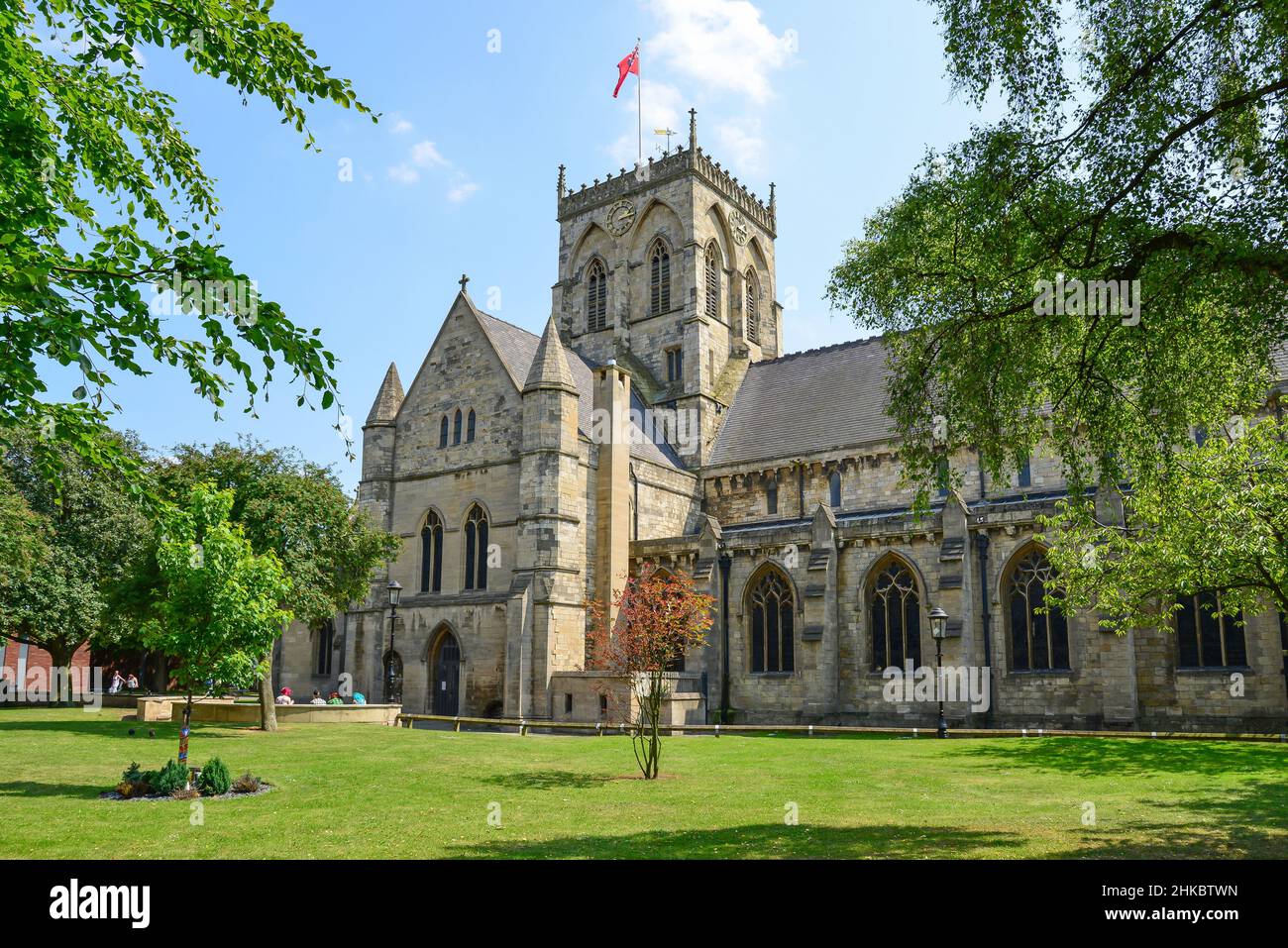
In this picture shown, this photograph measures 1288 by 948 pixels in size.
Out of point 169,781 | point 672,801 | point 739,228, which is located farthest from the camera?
point 739,228

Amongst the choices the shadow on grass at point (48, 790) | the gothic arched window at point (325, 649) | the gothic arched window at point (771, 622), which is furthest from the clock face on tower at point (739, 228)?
the shadow on grass at point (48, 790)

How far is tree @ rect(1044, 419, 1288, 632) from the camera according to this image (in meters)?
17.4

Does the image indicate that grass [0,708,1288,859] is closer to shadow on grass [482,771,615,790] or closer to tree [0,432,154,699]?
shadow on grass [482,771,615,790]

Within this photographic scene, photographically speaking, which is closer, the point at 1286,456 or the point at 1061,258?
the point at 1061,258

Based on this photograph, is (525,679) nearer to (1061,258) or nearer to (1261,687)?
(1261,687)

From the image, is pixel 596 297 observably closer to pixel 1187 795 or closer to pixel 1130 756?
pixel 1130 756

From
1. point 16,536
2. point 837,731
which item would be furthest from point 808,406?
point 16,536

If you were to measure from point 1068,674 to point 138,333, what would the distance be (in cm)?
2709

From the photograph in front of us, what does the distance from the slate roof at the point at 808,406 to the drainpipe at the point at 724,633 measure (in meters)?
6.89

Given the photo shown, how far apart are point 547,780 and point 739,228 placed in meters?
39.0

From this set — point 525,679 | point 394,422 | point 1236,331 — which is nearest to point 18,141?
point 1236,331

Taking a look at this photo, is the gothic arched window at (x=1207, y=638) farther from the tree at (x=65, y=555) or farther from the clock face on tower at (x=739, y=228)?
the tree at (x=65, y=555)

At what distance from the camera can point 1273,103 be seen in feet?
37.6

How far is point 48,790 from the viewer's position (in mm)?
15016
